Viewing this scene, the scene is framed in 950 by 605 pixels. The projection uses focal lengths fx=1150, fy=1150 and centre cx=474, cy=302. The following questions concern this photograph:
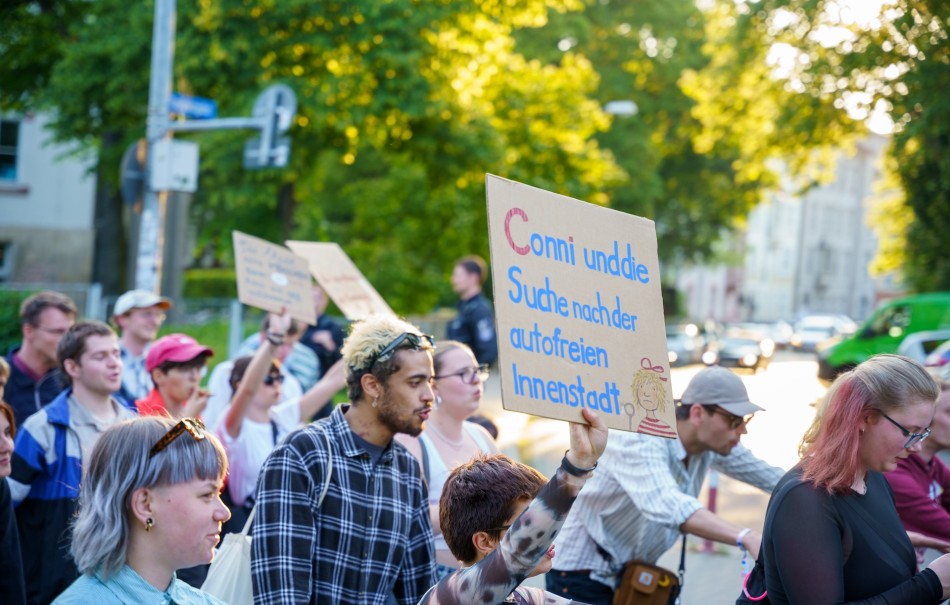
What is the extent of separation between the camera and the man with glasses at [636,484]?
4.18m

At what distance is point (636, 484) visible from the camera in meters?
4.12

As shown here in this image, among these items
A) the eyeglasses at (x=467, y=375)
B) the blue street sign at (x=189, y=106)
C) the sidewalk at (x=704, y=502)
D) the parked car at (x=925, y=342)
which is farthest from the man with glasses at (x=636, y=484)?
the parked car at (x=925, y=342)

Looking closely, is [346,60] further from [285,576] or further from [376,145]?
[285,576]

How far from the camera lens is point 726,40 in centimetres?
2916

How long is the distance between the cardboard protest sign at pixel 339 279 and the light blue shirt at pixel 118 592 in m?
4.01

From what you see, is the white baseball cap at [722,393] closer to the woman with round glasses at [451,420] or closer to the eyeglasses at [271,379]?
the woman with round glasses at [451,420]

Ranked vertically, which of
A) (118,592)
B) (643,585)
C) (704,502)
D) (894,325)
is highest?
(894,325)

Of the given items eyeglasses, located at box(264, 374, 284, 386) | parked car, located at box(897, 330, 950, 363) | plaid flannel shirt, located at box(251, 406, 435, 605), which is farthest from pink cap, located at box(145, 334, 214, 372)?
parked car, located at box(897, 330, 950, 363)

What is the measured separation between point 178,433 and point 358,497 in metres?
0.95

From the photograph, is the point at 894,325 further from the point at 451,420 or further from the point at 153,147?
the point at 451,420

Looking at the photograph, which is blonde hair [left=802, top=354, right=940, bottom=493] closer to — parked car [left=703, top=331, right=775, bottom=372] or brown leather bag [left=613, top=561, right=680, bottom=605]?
brown leather bag [left=613, top=561, right=680, bottom=605]

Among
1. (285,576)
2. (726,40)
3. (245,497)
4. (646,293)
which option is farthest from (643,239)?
(726,40)

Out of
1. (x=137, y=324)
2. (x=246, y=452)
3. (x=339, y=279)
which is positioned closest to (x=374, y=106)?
(x=339, y=279)

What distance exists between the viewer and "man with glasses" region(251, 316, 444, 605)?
3502 millimetres
